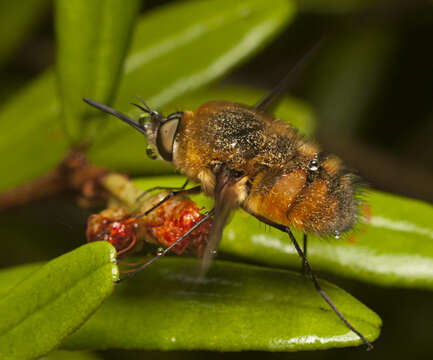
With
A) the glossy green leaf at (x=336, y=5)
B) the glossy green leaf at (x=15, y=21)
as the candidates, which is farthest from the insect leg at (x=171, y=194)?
the glossy green leaf at (x=336, y=5)

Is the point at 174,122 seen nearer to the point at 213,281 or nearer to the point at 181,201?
the point at 181,201

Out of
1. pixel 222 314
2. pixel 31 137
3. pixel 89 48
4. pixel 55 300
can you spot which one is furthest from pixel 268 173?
pixel 31 137

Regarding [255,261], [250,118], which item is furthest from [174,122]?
[255,261]

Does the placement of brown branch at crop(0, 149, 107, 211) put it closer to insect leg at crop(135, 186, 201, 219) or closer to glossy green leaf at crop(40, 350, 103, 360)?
insect leg at crop(135, 186, 201, 219)

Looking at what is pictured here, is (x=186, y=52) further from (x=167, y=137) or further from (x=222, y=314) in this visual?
(x=222, y=314)

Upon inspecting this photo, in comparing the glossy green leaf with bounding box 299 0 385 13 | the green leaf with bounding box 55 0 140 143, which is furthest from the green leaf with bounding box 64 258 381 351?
the glossy green leaf with bounding box 299 0 385 13

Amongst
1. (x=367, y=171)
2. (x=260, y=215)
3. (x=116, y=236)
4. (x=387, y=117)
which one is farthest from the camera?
(x=387, y=117)
